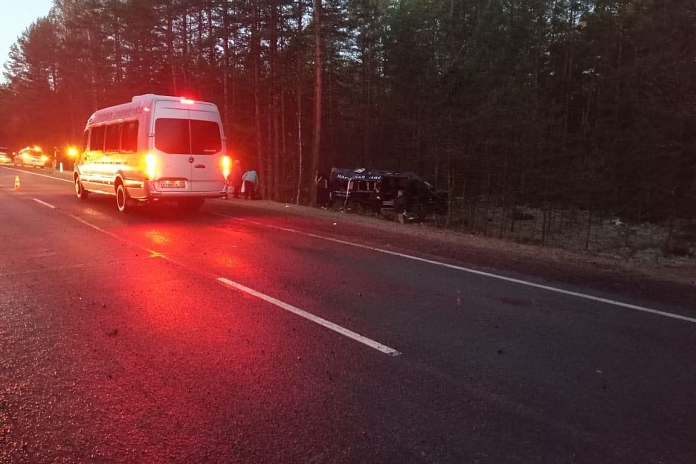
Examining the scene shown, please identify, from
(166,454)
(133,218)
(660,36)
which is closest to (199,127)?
(133,218)

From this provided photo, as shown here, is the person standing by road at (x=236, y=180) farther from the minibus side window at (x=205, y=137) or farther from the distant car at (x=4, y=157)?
the distant car at (x=4, y=157)

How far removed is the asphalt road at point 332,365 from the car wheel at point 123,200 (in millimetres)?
6020

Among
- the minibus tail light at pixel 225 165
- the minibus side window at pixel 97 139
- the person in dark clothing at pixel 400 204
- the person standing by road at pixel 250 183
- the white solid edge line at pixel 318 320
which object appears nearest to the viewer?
the white solid edge line at pixel 318 320

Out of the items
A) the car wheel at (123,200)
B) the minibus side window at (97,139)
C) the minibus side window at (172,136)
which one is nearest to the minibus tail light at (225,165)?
the minibus side window at (172,136)

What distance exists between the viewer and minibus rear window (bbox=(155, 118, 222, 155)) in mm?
13125

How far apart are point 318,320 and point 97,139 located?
13363 mm

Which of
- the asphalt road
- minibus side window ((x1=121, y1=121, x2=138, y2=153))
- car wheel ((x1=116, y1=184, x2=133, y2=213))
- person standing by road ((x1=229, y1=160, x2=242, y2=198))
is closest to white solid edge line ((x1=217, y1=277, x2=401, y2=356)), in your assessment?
the asphalt road

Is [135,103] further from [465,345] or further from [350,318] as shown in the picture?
[465,345]

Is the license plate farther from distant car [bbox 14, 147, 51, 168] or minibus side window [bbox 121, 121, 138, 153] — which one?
distant car [bbox 14, 147, 51, 168]

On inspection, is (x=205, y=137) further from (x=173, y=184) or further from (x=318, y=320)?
(x=318, y=320)

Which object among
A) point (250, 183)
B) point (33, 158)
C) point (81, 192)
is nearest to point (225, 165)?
point (81, 192)

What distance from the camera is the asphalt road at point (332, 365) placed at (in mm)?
3256

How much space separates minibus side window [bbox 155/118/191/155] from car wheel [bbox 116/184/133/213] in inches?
84.3

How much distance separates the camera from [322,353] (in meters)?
4.72
